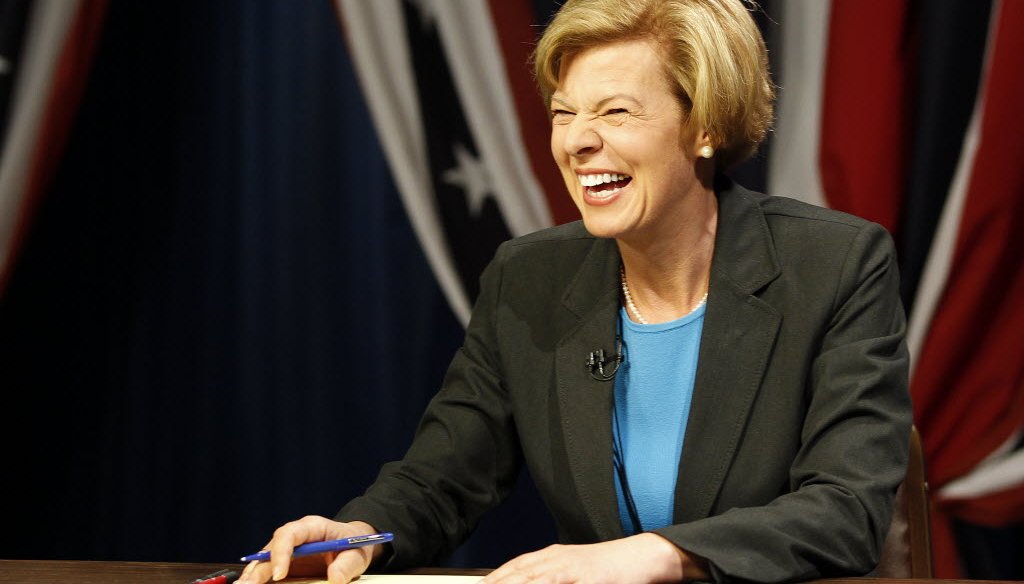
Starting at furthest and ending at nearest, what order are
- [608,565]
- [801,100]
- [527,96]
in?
1. [527,96]
2. [801,100]
3. [608,565]

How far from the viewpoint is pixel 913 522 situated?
2.02 m

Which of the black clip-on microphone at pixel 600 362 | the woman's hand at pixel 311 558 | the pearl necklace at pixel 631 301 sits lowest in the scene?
the woman's hand at pixel 311 558

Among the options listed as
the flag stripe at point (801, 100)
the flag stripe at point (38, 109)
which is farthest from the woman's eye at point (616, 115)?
the flag stripe at point (38, 109)

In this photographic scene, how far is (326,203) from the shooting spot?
3461 mm

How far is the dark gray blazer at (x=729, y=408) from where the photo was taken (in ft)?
5.35

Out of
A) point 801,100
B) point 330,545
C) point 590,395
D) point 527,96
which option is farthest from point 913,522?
point 527,96

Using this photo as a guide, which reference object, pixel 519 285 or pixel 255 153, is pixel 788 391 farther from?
pixel 255 153

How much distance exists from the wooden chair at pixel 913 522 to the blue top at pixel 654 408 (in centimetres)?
39

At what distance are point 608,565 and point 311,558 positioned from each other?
1.36ft

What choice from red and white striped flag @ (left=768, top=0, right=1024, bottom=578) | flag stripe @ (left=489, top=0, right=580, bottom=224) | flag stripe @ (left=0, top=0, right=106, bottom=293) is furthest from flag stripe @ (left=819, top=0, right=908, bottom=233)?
flag stripe @ (left=0, top=0, right=106, bottom=293)

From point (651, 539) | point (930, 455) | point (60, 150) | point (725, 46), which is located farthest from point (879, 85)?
point (60, 150)

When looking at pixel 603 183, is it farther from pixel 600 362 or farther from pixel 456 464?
pixel 456 464

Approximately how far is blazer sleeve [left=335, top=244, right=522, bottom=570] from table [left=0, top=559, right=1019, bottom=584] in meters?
0.14

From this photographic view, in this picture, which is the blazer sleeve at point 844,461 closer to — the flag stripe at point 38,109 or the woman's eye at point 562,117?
the woman's eye at point 562,117
